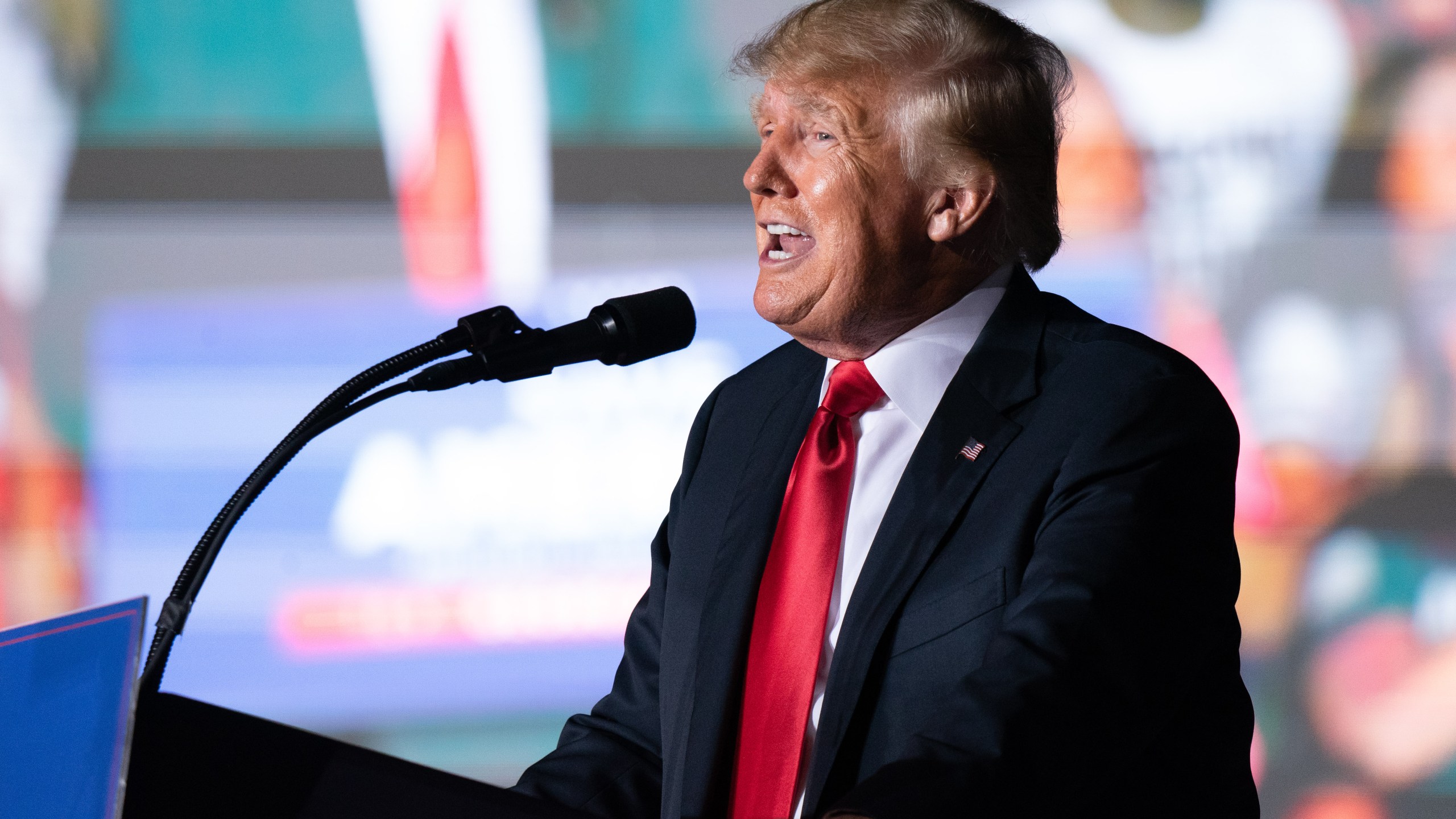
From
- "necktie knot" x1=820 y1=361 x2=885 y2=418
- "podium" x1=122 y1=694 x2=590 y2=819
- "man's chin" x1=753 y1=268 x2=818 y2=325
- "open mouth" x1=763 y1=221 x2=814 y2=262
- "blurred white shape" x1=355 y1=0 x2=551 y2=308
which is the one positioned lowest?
"podium" x1=122 y1=694 x2=590 y2=819

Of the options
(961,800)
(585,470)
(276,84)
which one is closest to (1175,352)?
(961,800)

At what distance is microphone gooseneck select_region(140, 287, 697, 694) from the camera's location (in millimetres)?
951

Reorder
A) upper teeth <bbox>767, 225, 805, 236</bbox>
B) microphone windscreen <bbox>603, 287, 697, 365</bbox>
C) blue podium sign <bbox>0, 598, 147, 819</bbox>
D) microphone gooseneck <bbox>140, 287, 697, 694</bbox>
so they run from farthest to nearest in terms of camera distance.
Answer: upper teeth <bbox>767, 225, 805, 236</bbox> < microphone windscreen <bbox>603, 287, 697, 365</bbox> < microphone gooseneck <bbox>140, 287, 697, 694</bbox> < blue podium sign <bbox>0, 598, 147, 819</bbox>

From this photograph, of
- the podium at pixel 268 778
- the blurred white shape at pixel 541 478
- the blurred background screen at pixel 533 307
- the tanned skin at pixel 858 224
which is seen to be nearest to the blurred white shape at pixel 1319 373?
the blurred background screen at pixel 533 307

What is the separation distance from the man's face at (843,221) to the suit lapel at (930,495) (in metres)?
0.13

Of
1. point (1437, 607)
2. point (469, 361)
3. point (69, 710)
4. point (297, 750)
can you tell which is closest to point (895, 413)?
point (469, 361)

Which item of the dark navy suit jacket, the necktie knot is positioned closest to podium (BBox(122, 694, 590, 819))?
the dark navy suit jacket

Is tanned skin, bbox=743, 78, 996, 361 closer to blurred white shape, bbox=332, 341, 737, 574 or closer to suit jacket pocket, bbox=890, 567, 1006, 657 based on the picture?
suit jacket pocket, bbox=890, 567, 1006, 657

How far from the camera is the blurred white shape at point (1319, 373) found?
8.62ft

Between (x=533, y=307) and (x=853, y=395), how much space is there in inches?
55.7

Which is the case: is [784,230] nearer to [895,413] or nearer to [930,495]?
[895,413]

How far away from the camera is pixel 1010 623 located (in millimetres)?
1029

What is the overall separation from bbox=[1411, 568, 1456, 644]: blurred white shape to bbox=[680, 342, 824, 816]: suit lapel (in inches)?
71.7

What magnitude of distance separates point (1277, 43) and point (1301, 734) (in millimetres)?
1422
